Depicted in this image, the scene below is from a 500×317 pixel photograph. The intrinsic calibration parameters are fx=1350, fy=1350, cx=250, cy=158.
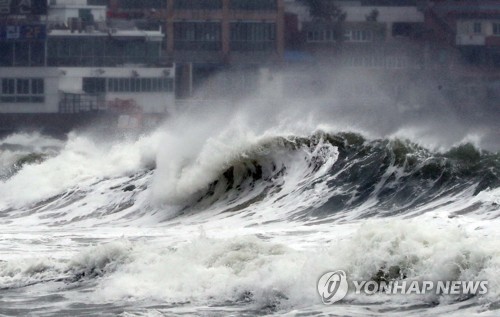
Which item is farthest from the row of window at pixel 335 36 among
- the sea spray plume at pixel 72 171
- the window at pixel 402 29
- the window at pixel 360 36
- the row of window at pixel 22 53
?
the sea spray plume at pixel 72 171

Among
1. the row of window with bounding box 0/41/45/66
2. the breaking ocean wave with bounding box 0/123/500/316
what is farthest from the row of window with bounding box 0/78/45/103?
the breaking ocean wave with bounding box 0/123/500/316

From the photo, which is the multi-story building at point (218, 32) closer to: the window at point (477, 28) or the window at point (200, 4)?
the window at point (200, 4)

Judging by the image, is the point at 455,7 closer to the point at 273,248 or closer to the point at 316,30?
the point at 316,30

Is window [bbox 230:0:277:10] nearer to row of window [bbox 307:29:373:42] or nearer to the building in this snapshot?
row of window [bbox 307:29:373:42]

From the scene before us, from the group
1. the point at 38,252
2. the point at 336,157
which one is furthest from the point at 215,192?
the point at 38,252

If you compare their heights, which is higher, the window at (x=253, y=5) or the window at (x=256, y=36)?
the window at (x=253, y=5)

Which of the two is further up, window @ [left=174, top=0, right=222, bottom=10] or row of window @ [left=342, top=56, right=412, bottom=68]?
window @ [left=174, top=0, right=222, bottom=10]

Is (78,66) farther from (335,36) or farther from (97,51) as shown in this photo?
(335,36)
